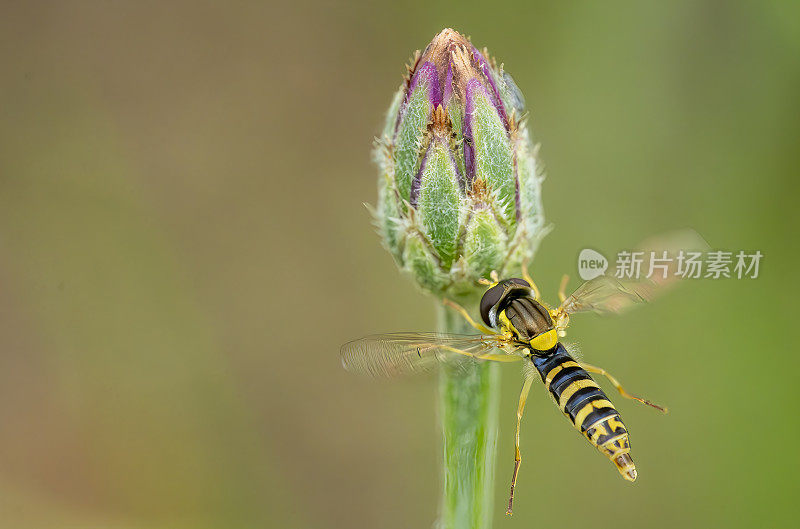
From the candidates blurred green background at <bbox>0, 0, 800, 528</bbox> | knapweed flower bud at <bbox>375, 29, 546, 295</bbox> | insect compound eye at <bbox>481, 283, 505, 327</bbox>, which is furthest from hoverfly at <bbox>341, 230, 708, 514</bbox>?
blurred green background at <bbox>0, 0, 800, 528</bbox>

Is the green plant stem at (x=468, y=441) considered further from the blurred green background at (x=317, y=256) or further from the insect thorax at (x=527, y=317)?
the blurred green background at (x=317, y=256)

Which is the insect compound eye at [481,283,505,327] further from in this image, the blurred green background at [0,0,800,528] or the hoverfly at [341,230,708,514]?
the blurred green background at [0,0,800,528]

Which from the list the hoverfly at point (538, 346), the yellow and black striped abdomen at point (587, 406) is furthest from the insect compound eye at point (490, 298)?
the yellow and black striped abdomen at point (587, 406)

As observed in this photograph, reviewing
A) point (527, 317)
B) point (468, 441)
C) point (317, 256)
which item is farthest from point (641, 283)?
point (317, 256)

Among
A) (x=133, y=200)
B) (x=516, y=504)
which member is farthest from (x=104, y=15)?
(x=516, y=504)

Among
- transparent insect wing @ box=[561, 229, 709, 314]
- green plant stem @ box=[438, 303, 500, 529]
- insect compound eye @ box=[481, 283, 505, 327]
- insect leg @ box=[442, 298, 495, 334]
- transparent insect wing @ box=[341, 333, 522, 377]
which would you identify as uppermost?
transparent insect wing @ box=[561, 229, 709, 314]

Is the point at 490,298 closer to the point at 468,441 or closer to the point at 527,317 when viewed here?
the point at 527,317

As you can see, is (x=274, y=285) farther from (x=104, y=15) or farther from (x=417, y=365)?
(x=417, y=365)
